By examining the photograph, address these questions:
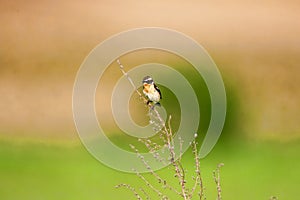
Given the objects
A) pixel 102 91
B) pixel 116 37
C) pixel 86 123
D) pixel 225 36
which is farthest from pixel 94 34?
pixel 225 36

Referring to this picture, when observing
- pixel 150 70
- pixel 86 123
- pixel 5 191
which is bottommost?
pixel 5 191

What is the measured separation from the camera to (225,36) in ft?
7.89

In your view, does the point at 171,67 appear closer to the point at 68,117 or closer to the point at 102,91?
the point at 102,91

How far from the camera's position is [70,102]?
2.36 meters

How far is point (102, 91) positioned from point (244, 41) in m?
0.74

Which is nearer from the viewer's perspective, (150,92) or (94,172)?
(150,92)

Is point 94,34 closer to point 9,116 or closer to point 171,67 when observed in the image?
point 171,67

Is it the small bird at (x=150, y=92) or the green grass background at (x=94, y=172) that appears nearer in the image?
the small bird at (x=150, y=92)

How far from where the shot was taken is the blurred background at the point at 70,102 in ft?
7.61

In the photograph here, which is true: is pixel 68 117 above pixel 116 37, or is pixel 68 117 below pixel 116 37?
below

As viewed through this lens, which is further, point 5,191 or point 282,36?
point 282,36

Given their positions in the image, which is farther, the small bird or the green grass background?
the green grass background

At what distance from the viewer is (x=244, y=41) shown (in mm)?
2426

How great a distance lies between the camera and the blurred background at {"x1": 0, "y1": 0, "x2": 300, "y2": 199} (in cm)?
232
